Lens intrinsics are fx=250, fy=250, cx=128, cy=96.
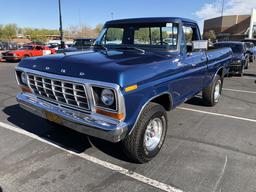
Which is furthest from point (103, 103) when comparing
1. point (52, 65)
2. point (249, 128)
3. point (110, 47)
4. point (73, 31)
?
point (73, 31)

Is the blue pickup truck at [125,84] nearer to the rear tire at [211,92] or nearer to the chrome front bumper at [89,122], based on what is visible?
the chrome front bumper at [89,122]

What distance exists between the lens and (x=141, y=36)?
4809 millimetres

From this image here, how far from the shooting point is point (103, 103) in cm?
304

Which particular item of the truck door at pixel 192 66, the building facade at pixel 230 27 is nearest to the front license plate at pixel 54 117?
the truck door at pixel 192 66

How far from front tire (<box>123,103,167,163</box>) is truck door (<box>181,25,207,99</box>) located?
1017 mm

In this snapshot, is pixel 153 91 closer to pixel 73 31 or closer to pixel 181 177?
pixel 181 177

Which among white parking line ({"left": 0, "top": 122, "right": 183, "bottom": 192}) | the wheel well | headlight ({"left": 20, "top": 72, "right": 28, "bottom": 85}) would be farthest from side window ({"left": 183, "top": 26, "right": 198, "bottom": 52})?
headlight ({"left": 20, "top": 72, "right": 28, "bottom": 85})

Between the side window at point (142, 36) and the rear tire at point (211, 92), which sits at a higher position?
the side window at point (142, 36)

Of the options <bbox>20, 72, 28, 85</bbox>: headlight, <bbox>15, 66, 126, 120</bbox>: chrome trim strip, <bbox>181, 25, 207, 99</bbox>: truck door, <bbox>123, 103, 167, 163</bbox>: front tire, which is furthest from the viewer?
<bbox>181, 25, 207, 99</bbox>: truck door

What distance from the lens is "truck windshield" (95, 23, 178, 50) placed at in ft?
14.5

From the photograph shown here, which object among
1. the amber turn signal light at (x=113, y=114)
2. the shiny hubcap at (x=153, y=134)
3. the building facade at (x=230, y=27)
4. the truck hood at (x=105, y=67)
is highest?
the building facade at (x=230, y=27)

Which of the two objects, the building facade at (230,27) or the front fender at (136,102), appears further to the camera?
the building facade at (230,27)

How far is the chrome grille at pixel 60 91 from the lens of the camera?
3.17 metres

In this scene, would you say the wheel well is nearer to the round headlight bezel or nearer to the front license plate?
the round headlight bezel
